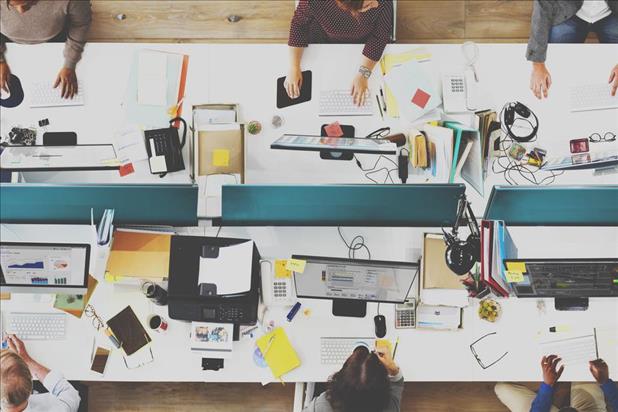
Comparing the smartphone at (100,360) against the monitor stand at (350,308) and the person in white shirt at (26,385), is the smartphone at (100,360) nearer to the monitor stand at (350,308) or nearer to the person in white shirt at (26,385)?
the person in white shirt at (26,385)

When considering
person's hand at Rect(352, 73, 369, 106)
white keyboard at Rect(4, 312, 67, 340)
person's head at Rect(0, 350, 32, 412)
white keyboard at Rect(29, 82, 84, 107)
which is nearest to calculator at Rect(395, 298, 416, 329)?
person's hand at Rect(352, 73, 369, 106)

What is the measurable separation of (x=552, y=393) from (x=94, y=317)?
2221mm

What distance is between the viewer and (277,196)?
6.97 feet

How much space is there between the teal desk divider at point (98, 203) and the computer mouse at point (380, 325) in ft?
3.10

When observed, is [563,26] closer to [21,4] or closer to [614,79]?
[614,79]

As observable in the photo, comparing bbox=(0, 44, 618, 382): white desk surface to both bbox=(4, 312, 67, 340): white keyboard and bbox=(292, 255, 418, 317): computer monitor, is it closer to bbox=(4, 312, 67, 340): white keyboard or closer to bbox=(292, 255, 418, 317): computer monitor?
bbox=(4, 312, 67, 340): white keyboard

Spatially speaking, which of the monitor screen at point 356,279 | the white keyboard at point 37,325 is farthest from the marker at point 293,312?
the white keyboard at point 37,325

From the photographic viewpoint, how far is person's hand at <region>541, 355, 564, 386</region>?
2418 millimetres

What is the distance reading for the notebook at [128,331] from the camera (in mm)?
A: 2418

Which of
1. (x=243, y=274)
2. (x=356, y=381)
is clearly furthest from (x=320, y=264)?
(x=356, y=381)

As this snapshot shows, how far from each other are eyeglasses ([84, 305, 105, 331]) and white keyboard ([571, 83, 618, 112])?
248 cm

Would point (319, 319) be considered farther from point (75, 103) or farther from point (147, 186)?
point (75, 103)

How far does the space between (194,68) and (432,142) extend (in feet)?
3.97

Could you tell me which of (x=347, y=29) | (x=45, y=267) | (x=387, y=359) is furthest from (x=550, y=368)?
(x=45, y=267)
